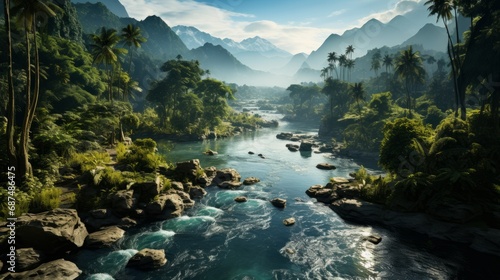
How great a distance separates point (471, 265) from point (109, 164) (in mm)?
33696

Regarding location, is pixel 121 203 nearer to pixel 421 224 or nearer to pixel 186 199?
pixel 186 199

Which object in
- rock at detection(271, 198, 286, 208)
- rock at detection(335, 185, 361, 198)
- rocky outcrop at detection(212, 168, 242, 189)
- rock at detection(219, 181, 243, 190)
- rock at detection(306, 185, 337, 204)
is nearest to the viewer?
rock at detection(271, 198, 286, 208)

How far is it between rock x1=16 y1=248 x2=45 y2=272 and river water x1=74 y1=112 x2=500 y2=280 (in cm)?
202

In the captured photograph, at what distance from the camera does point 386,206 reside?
83.9ft

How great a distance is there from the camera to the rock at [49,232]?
55.9 feet

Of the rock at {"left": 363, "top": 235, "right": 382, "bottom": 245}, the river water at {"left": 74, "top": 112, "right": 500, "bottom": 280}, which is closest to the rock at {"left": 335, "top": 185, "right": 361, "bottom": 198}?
the river water at {"left": 74, "top": 112, "right": 500, "bottom": 280}

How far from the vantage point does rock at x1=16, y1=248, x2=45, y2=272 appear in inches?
625

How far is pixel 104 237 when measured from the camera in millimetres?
19969

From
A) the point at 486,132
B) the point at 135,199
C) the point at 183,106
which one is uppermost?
the point at 183,106

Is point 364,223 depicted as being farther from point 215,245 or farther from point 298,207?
point 215,245

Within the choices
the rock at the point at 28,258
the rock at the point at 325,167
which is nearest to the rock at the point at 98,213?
the rock at the point at 28,258

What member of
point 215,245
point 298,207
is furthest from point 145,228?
point 298,207

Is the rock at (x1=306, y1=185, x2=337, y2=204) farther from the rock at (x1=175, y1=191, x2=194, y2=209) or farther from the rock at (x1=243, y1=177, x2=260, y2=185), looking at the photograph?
the rock at (x1=175, y1=191, x2=194, y2=209)

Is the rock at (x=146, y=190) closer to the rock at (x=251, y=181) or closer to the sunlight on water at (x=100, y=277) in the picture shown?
the sunlight on water at (x=100, y=277)
